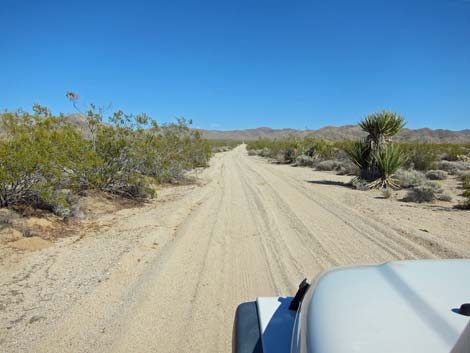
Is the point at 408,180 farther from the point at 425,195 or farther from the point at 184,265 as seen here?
the point at 184,265

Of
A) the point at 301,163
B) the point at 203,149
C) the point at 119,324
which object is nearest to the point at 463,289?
the point at 119,324

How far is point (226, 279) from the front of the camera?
442 centimetres

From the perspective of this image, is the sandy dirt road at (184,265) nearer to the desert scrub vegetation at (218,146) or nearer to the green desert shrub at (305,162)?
the green desert shrub at (305,162)

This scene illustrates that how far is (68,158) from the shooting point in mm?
7473

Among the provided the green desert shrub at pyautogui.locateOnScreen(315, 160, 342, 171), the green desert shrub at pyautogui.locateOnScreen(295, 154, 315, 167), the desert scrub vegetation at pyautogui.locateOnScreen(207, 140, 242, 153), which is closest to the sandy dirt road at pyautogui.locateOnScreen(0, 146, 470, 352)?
the green desert shrub at pyautogui.locateOnScreen(315, 160, 342, 171)

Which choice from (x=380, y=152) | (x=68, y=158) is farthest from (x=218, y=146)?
(x=68, y=158)

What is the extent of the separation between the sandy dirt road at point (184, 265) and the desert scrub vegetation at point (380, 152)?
433cm

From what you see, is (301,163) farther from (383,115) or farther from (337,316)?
(337,316)

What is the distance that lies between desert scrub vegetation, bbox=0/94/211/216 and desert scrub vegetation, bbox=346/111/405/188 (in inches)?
332

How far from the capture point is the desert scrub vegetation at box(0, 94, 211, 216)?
6.29 m

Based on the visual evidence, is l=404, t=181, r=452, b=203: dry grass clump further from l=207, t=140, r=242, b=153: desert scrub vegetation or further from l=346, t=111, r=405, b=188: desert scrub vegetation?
l=207, t=140, r=242, b=153: desert scrub vegetation

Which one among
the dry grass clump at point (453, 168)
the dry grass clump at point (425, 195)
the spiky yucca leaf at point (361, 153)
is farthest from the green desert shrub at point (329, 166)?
the dry grass clump at point (425, 195)

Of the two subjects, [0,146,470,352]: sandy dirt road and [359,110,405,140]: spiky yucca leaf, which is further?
[359,110,405,140]: spiky yucca leaf

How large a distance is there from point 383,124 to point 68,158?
39.4ft
